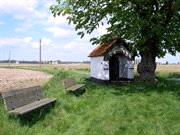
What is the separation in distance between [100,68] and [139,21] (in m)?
5.13

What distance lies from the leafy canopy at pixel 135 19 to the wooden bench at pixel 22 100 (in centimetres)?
749

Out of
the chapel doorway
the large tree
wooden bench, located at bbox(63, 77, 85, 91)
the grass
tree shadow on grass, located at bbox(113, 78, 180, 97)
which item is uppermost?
the large tree

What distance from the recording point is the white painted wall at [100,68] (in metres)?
19.9

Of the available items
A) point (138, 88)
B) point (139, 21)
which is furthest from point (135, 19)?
point (138, 88)

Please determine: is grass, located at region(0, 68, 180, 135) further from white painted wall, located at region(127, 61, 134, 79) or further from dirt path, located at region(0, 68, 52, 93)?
dirt path, located at region(0, 68, 52, 93)

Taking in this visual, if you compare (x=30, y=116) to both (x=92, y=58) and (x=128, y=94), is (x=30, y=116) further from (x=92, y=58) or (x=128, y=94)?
(x=92, y=58)

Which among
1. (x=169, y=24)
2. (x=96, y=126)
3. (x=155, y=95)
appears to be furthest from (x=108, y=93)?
(x=169, y=24)

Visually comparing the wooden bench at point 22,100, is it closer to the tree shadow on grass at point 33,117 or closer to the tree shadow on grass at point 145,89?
the tree shadow on grass at point 33,117

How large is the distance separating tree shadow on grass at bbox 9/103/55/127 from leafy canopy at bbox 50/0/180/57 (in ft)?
26.8

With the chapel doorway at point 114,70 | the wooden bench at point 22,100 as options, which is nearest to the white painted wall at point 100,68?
the chapel doorway at point 114,70

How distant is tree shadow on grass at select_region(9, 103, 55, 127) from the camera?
913 centimetres

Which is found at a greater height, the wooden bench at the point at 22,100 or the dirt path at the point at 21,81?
the wooden bench at the point at 22,100

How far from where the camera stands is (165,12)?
19.1 metres

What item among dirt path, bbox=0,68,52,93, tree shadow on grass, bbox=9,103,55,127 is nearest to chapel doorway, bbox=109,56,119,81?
dirt path, bbox=0,68,52,93
